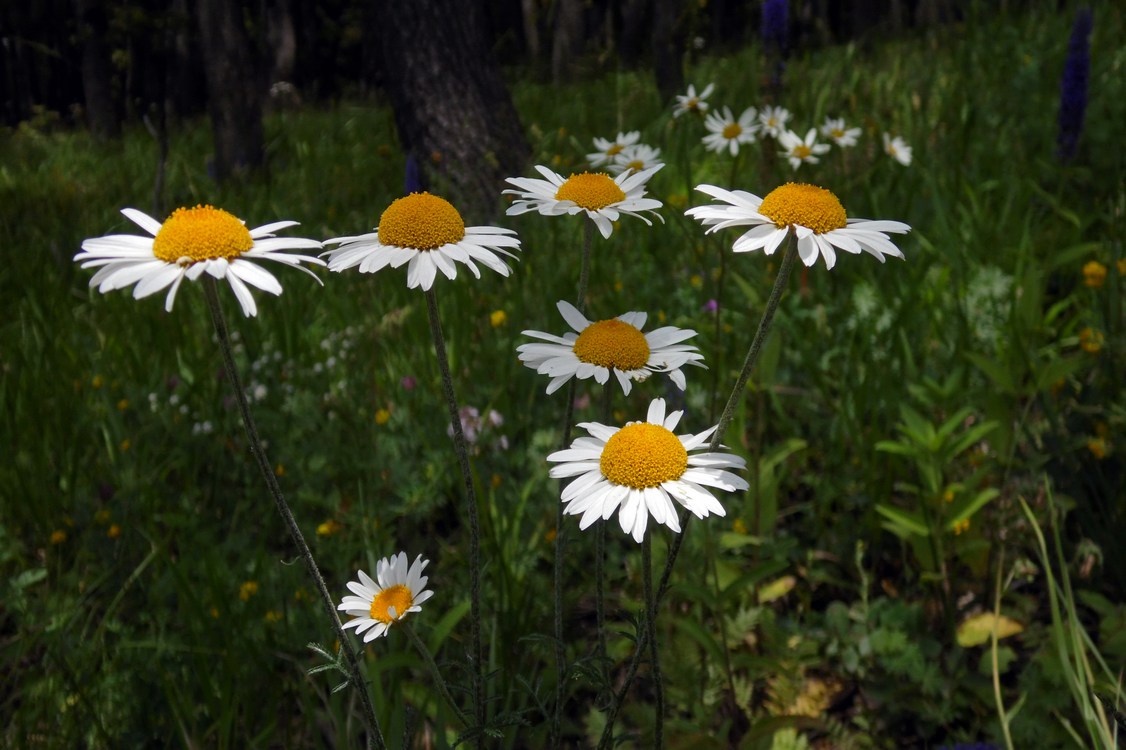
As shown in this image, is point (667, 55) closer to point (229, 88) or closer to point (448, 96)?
point (448, 96)

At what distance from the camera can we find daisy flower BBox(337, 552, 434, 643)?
116 centimetres

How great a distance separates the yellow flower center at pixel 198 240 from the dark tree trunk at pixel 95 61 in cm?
1281

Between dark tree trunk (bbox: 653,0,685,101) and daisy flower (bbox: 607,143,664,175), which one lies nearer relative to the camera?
daisy flower (bbox: 607,143,664,175)

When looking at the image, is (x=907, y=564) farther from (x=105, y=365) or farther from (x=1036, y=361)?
(x=105, y=365)

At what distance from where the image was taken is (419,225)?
3.63 feet

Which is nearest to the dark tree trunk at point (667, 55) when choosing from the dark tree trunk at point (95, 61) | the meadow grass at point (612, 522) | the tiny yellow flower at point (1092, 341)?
the meadow grass at point (612, 522)

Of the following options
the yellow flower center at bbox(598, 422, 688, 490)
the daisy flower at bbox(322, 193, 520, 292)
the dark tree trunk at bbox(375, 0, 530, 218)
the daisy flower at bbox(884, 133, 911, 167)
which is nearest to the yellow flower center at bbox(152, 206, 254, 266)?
the daisy flower at bbox(322, 193, 520, 292)

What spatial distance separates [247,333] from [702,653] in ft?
6.26

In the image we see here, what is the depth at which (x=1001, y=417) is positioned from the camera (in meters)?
1.99

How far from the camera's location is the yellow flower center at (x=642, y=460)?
1.03 meters

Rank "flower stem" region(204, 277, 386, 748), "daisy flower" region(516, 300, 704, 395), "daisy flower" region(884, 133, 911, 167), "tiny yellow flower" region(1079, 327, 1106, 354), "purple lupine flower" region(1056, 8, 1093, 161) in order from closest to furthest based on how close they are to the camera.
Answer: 1. "flower stem" region(204, 277, 386, 748)
2. "daisy flower" region(516, 300, 704, 395)
3. "tiny yellow flower" region(1079, 327, 1106, 354)
4. "purple lupine flower" region(1056, 8, 1093, 161)
5. "daisy flower" region(884, 133, 911, 167)

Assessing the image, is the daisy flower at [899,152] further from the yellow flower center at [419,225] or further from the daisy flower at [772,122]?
the yellow flower center at [419,225]

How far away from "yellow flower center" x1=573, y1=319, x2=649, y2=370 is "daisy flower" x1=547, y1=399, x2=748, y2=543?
0.10 metres

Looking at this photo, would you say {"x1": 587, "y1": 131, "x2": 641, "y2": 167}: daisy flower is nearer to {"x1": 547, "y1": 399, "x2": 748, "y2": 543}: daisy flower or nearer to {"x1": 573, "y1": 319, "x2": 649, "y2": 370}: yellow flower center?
{"x1": 573, "y1": 319, "x2": 649, "y2": 370}: yellow flower center
